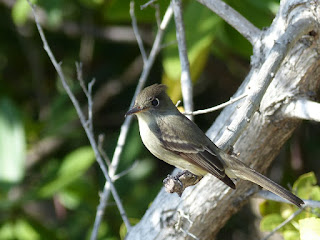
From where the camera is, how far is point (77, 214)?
14.5ft

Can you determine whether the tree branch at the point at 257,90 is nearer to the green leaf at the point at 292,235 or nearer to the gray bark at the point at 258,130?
the gray bark at the point at 258,130

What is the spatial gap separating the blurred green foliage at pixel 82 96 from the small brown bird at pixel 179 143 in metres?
0.25

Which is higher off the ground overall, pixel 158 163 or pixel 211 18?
pixel 211 18

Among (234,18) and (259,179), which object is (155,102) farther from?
(259,179)

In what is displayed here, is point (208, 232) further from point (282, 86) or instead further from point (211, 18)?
point (211, 18)

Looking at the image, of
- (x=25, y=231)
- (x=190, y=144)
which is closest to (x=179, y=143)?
(x=190, y=144)

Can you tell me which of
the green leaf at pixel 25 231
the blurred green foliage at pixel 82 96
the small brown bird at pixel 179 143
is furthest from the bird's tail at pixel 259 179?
the green leaf at pixel 25 231

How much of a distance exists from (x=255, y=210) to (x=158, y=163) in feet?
3.68

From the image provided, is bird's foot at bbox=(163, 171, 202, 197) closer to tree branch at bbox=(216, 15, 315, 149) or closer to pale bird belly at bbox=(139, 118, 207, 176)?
tree branch at bbox=(216, 15, 315, 149)

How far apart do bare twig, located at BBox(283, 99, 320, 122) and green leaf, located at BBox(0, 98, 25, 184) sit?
221 centimetres

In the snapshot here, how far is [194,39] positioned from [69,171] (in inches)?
52.3

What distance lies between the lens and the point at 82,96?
211 inches

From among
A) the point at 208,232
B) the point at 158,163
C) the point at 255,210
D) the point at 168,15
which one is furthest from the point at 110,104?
the point at 208,232

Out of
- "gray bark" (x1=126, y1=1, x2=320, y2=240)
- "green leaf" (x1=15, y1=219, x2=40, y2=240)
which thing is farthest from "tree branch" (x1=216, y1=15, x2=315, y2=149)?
"green leaf" (x1=15, y1=219, x2=40, y2=240)
